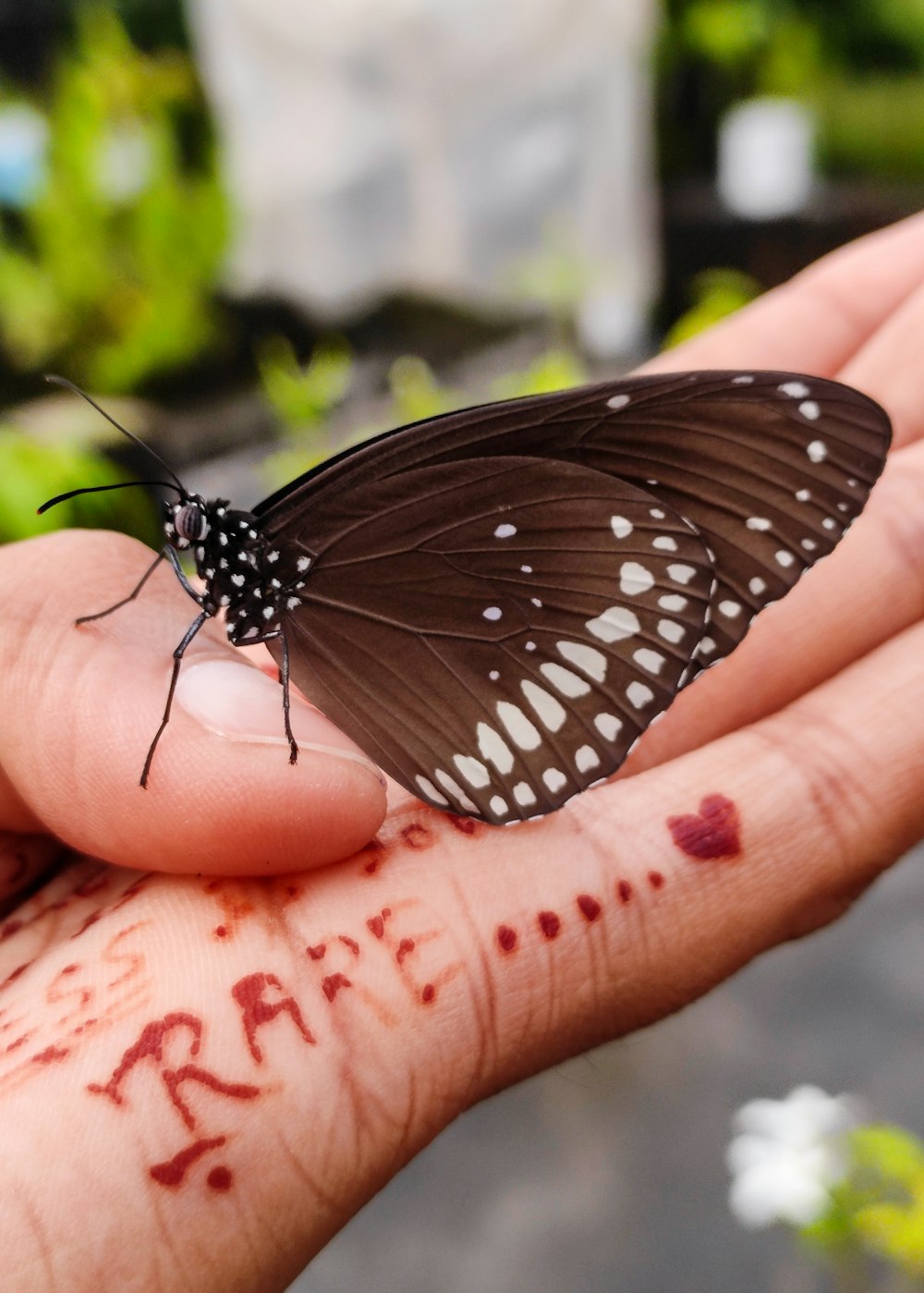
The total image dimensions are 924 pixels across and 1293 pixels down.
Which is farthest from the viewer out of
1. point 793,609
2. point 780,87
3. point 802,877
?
point 780,87

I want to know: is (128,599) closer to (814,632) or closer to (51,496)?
(814,632)

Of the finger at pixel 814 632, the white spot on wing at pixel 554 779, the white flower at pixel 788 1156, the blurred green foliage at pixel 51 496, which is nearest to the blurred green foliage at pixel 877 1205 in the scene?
the white flower at pixel 788 1156

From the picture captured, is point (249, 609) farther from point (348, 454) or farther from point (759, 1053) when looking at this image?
point (759, 1053)

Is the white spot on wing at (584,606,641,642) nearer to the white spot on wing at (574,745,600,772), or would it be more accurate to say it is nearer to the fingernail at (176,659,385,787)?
the white spot on wing at (574,745,600,772)

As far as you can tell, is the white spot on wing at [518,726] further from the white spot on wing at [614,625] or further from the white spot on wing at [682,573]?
the white spot on wing at [682,573]

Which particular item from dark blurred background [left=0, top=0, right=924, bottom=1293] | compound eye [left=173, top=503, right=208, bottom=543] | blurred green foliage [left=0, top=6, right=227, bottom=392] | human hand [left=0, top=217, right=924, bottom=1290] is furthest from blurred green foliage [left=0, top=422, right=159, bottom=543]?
blurred green foliage [left=0, top=6, right=227, bottom=392]

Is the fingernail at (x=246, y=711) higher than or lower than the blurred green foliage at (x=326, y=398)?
higher

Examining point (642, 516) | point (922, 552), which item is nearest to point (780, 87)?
point (922, 552)
